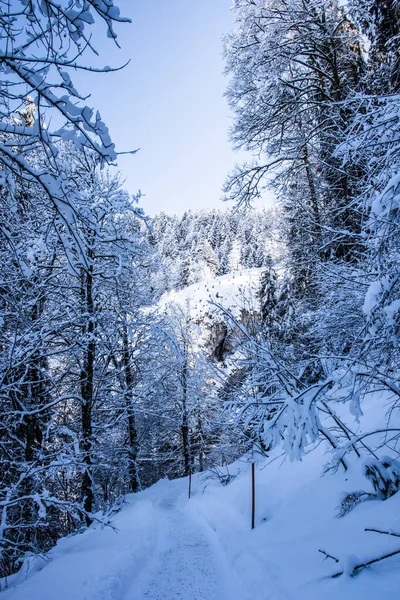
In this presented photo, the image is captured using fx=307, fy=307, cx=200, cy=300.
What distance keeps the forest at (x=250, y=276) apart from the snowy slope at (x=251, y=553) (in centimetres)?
21

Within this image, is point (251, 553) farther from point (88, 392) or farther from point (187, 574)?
point (88, 392)

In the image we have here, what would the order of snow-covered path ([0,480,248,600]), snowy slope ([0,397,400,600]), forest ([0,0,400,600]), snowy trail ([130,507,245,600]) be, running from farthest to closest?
snowy trail ([130,507,245,600])
snow-covered path ([0,480,248,600])
snowy slope ([0,397,400,600])
forest ([0,0,400,600])

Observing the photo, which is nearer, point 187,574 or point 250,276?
point 187,574

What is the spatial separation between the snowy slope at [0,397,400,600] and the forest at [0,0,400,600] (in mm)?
212

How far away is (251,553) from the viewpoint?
16.2 feet

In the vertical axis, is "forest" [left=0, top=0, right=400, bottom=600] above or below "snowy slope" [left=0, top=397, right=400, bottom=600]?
above

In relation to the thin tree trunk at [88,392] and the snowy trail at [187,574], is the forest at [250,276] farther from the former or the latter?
the snowy trail at [187,574]

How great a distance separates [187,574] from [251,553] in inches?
44.8

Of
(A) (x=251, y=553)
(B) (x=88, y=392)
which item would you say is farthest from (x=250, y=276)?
(A) (x=251, y=553)

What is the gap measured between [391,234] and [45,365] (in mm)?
6833

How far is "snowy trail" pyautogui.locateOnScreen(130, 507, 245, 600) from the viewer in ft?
14.1

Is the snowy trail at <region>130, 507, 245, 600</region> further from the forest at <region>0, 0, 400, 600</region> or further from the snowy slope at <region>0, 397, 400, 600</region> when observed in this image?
the forest at <region>0, 0, 400, 600</region>

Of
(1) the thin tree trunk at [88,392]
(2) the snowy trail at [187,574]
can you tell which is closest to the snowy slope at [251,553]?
(2) the snowy trail at [187,574]

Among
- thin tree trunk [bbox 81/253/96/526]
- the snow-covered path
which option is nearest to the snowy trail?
the snow-covered path
